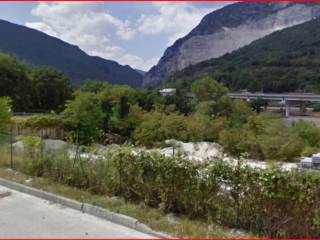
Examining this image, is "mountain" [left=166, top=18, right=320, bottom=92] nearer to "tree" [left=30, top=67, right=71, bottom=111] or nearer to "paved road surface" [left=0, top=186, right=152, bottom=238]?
"tree" [left=30, top=67, right=71, bottom=111]

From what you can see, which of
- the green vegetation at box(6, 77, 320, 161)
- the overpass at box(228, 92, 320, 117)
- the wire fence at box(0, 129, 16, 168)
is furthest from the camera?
the overpass at box(228, 92, 320, 117)

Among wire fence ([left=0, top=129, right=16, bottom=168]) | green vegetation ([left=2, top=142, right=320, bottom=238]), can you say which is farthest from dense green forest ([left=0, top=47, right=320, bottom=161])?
green vegetation ([left=2, top=142, right=320, bottom=238])

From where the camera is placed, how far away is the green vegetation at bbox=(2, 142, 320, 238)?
4660 millimetres

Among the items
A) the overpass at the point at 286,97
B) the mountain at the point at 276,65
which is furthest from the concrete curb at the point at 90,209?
the mountain at the point at 276,65

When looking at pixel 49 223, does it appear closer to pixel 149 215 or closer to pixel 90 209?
pixel 90 209

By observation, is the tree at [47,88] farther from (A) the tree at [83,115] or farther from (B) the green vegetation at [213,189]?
(B) the green vegetation at [213,189]

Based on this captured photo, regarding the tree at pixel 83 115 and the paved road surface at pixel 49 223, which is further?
the tree at pixel 83 115

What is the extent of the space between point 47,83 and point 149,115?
2336 centimetres

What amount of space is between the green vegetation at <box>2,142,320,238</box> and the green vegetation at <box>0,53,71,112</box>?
4722cm

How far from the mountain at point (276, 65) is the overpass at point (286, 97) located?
4838 millimetres

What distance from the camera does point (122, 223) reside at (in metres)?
5.35

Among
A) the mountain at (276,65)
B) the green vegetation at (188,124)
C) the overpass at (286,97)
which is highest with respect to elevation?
the mountain at (276,65)

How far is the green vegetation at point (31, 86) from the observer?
5094cm

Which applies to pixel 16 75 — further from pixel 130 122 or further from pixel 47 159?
pixel 47 159
